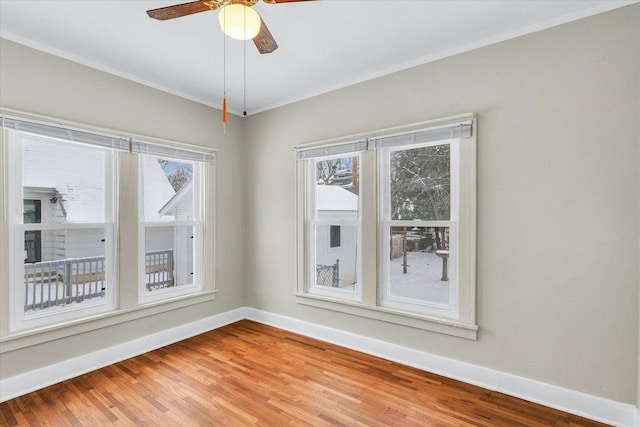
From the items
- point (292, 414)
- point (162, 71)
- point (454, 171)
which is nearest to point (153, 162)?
point (162, 71)

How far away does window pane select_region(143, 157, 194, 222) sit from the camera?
11.1 ft

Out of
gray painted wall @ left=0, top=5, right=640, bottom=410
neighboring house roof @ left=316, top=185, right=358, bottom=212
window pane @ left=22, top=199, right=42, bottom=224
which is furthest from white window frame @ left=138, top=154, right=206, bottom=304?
neighboring house roof @ left=316, top=185, right=358, bottom=212

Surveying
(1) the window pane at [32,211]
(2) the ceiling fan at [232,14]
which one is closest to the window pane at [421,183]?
(2) the ceiling fan at [232,14]

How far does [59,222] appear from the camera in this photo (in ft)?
9.14

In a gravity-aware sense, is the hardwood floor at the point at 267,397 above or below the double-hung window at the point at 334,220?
below

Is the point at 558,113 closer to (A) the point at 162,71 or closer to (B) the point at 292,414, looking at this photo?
(B) the point at 292,414

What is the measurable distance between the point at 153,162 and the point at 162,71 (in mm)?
921

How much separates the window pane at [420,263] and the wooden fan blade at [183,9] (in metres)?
2.31

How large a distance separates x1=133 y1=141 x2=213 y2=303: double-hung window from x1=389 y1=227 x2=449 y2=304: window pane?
2275 millimetres

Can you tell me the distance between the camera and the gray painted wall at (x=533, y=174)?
6.95 ft

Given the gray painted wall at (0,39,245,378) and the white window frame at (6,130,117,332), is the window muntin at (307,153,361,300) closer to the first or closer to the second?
the gray painted wall at (0,39,245,378)

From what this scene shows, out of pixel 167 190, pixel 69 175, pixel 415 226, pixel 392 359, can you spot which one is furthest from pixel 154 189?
pixel 392 359

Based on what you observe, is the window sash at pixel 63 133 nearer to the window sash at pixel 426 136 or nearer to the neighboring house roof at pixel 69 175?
the neighboring house roof at pixel 69 175

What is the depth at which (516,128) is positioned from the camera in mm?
2467
